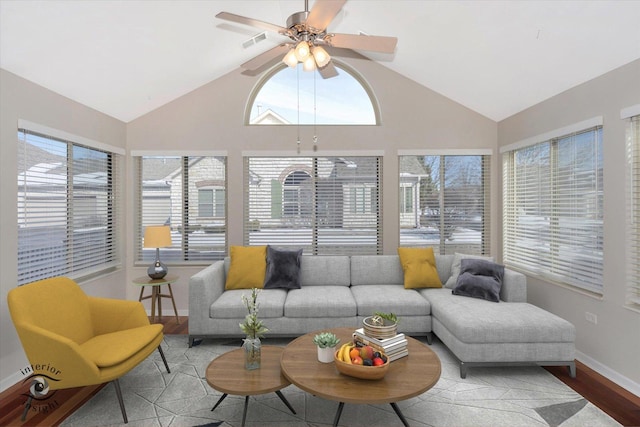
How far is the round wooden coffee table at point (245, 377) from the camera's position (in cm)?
210

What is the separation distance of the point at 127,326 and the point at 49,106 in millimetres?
2270

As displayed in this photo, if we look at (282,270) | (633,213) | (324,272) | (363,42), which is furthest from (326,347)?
(633,213)

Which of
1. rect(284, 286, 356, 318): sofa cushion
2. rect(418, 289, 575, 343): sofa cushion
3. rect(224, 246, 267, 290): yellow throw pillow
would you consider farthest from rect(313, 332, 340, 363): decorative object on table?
rect(224, 246, 267, 290): yellow throw pillow

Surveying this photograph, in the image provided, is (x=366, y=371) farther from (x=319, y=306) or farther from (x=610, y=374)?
(x=610, y=374)

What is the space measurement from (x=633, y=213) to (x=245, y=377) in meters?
3.30

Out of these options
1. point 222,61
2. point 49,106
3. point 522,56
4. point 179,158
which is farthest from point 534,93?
point 49,106

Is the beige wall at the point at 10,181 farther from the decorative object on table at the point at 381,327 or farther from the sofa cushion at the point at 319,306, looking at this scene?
the decorative object on table at the point at 381,327

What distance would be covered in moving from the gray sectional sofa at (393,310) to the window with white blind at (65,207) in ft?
4.64

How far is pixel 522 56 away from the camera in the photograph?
3205 mm

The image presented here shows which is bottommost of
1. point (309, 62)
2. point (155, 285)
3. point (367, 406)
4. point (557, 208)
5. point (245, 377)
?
point (367, 406)

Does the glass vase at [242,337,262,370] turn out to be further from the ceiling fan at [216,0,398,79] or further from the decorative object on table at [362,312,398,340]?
the ceiling fan at [216,0,398,79]

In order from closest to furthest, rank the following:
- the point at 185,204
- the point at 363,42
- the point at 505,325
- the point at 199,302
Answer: the point at 363,42 < the point at 505,325 < the point at 199,302 < the point at 185,204

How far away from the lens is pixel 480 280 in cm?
354

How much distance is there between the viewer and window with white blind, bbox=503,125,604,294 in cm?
309
